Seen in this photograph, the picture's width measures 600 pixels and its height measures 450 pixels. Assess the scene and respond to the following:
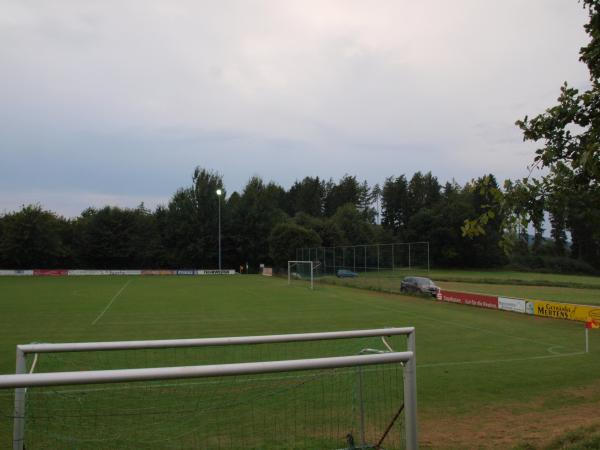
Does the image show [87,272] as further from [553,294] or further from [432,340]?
[432,340]

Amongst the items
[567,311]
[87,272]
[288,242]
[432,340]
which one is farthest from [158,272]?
[432,340]

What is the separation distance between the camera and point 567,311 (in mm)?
21109

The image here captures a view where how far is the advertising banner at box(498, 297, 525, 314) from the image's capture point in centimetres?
2364

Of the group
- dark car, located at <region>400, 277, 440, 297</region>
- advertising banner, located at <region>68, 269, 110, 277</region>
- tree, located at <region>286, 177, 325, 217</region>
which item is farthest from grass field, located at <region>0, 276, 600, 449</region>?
tree, located at <region>286, 177, 325, 217</region>

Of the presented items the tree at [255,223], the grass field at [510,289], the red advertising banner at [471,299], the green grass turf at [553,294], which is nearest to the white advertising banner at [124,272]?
the tree at [255,223]

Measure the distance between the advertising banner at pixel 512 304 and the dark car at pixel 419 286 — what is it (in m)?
6.37

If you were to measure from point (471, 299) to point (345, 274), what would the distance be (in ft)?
60.4

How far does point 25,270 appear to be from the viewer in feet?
229

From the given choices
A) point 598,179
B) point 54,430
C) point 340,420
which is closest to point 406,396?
point 598,179

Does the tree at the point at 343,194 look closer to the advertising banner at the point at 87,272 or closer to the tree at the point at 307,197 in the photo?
the tree at the point at 307,197

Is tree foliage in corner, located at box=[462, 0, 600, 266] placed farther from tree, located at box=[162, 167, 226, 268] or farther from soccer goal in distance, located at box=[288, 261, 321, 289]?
tree, located at box=[162, 167, 226, 268]

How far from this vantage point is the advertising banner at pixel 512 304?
77.6 ft

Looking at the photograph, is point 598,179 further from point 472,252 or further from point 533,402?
point 472,252

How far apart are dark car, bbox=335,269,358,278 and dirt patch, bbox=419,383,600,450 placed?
33679mm
